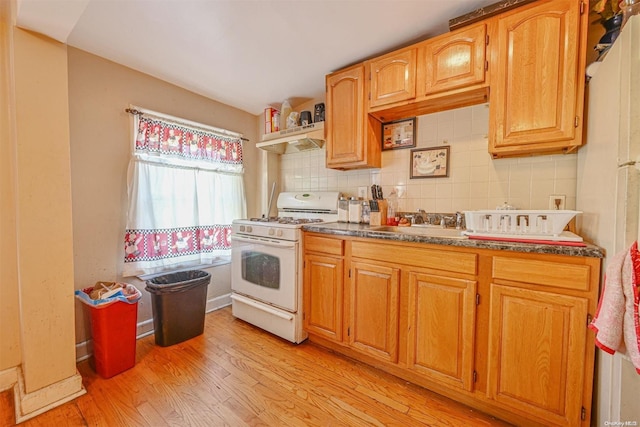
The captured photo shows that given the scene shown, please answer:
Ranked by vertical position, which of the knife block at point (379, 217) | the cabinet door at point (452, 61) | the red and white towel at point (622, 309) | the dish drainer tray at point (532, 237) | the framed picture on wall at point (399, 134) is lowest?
the red and white towel at point (622, 309)

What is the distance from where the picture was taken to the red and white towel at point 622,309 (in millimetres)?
825

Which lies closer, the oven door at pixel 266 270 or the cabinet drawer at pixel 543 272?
the cabinet drawer at pixel 543 272

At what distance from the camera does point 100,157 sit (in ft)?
6.40

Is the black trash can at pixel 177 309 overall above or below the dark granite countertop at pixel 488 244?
below

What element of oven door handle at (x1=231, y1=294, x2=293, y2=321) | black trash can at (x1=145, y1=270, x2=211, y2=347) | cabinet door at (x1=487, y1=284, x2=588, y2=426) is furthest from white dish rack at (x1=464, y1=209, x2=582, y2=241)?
black trash can at (x1=145, y1=270, x2=211, y2=347)

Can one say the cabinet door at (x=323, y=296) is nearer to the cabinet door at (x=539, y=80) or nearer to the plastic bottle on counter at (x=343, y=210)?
the plastic bottle on counter at (x=343, y=210)

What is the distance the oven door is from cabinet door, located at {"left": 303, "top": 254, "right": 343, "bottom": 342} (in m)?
0.11

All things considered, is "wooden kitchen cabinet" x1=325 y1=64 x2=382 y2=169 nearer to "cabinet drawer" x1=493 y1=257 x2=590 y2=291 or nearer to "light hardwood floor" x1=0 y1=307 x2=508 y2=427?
"cabinet drawer" x1=493 y1=257 x2=590 y2=291

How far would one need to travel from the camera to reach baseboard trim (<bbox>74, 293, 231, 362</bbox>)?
184 centimetres

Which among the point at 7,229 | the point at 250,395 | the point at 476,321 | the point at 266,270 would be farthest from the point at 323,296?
the point at 7,229

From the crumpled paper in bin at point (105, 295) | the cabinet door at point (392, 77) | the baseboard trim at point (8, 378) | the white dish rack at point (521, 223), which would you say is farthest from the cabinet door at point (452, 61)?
the baseboard trim at point (8, 378)

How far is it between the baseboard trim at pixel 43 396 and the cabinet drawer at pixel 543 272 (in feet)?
7.89

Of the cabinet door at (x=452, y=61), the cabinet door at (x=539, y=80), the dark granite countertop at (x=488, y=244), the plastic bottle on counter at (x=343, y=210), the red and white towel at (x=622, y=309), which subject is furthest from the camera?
the plastic bottle on counter at (x=343, y=210)

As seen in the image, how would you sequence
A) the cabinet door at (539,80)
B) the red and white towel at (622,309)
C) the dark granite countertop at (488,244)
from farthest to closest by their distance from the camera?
the cabinet door at (539,80) → the dark granite countertop at (488,244) → the red and white towel at (622,309)
